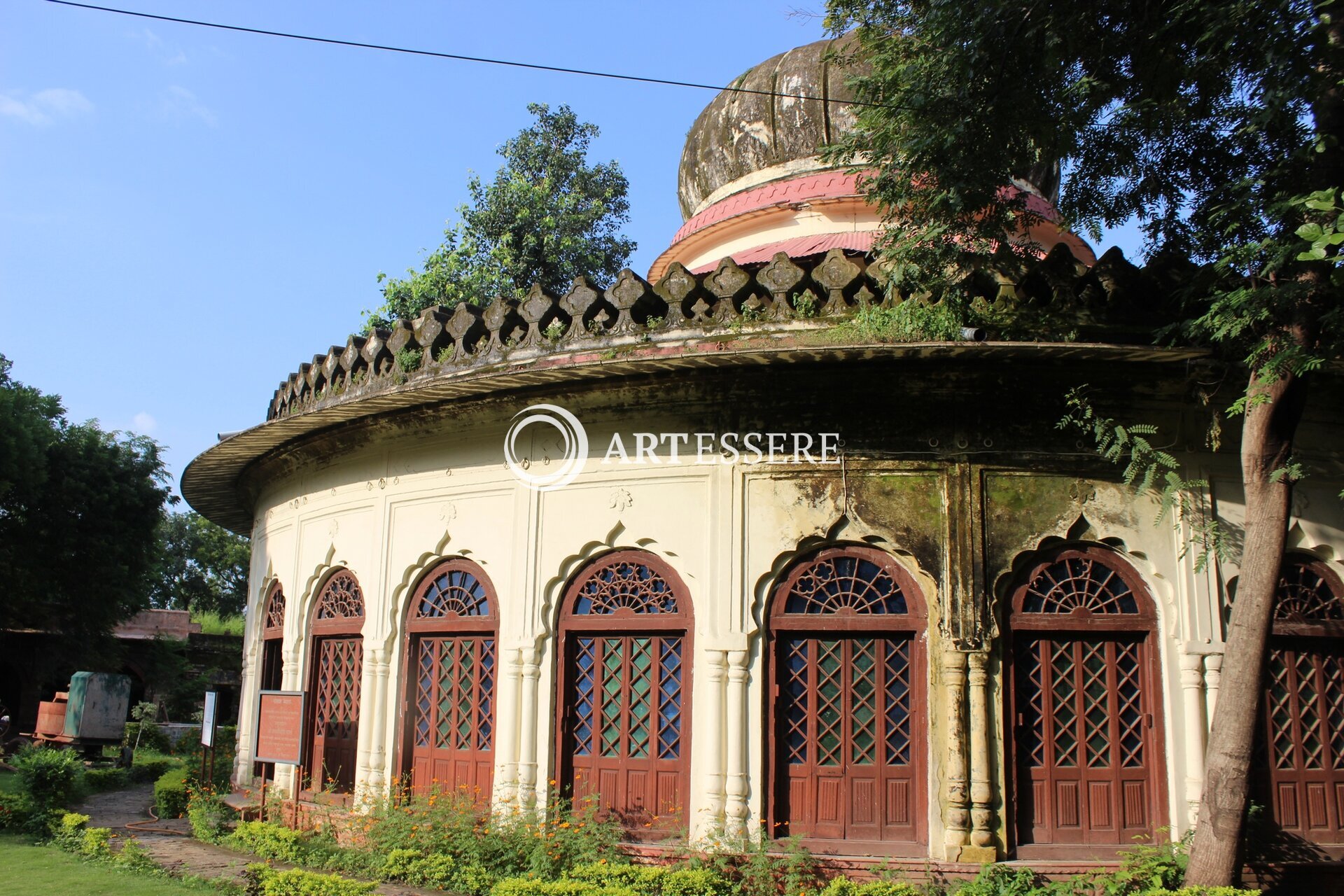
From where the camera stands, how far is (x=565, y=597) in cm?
828

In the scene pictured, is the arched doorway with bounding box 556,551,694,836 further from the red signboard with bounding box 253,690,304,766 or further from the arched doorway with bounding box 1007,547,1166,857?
the arched doorway with bounding box 1007,547,1166,857

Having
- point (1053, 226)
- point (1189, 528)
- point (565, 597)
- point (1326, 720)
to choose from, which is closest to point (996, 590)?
point (1189, 528)

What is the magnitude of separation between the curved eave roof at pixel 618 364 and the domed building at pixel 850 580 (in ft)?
0.14

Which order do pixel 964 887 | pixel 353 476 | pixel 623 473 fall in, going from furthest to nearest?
pixel 353 476
pixel 623 473
pixel 964 887

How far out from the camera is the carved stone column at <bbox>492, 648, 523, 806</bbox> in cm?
806

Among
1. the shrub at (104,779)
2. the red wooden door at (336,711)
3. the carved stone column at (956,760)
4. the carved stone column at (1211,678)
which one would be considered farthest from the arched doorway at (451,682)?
the shrub at (104,779)

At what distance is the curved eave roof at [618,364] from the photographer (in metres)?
7.00

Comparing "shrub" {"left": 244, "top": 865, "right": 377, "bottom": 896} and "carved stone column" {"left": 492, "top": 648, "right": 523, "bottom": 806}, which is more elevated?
"carved stone column" {"left": 492, "top": 648, "right": 523, "bottom": 806}

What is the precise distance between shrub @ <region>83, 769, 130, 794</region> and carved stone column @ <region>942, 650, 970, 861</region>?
1081 centimetres

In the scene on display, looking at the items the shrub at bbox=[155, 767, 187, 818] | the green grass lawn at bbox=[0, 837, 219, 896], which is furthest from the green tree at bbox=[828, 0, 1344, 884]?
the shrub at bbox=[155, 767, 187, 818]

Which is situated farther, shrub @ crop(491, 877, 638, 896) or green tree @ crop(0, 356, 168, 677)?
green tree @ crop(0, 356, 168, 677)

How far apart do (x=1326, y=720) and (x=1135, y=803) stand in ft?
5.05

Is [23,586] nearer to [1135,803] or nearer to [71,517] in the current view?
[71,517]

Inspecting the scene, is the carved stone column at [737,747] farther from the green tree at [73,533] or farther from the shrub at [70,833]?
the green tree at [73,533]
